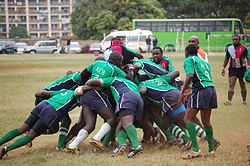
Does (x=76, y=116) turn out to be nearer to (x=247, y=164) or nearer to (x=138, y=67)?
(x=138, y=67)

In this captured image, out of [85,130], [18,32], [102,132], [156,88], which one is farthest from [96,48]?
[18,32]

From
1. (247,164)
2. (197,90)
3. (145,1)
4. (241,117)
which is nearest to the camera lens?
(247,164)

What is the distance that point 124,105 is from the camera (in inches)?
299

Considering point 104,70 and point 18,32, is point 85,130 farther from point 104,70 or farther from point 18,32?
point 18,32

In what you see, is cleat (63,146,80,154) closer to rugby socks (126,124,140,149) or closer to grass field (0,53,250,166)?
grass field (0,53,250,166)

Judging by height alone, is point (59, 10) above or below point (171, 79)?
above

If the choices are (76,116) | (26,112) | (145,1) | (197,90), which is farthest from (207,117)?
(145,1)

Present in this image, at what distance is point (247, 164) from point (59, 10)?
4431 inches

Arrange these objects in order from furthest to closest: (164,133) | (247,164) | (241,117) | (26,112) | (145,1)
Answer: (145,1) → (26,112) → (241,117) → (164,133) → (247,164)

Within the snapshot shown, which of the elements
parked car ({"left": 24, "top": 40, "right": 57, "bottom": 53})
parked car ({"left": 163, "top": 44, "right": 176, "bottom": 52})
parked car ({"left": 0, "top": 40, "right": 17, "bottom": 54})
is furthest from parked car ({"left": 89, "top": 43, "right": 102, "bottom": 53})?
parked car ({"left": 0, "top": 40, "right": 17, "bottom": 54})

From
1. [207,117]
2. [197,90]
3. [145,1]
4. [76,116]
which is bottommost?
[76,116]

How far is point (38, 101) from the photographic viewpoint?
8.49 meters

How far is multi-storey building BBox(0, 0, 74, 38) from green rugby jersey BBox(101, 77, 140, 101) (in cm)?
10888

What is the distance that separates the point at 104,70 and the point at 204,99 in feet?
6.13
